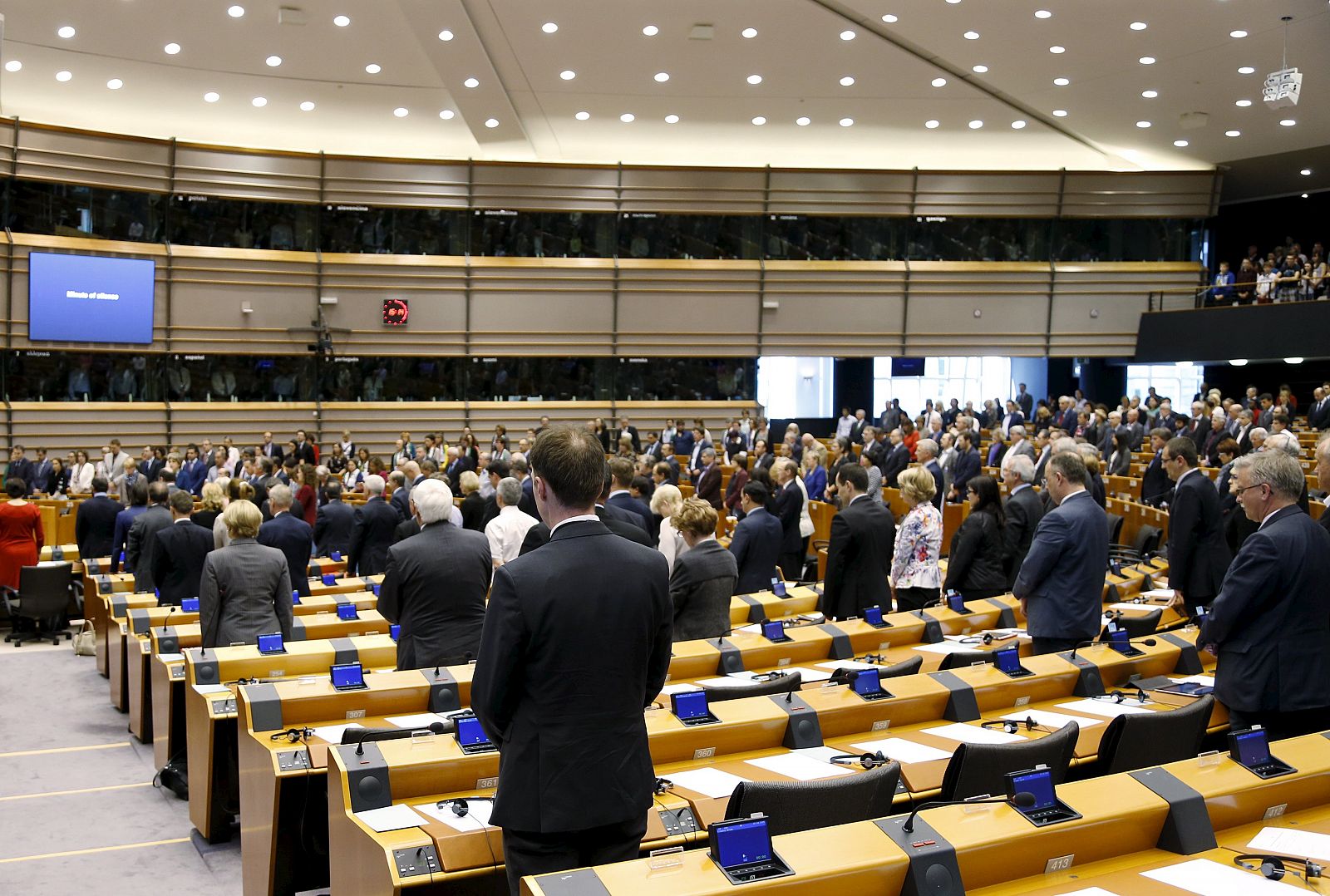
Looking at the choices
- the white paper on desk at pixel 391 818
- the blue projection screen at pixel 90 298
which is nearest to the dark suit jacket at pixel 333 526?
the white paper on desk at pixel 391 818

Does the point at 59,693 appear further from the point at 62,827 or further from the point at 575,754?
Result: the point at 575,754

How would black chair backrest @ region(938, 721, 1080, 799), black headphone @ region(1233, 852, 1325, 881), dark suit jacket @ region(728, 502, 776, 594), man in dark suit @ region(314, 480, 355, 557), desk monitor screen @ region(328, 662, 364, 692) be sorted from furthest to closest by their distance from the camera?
man in dark suit @ region(314, 480, 355, 557), dark suit jacket @ region(728, 502, 776, 594), desk monitor screen @ region(328, 662, 364, 692), black chair backrest @ region(938, 721, 1080, 799), black headphone @ region(1233, 852, 1325, 881)

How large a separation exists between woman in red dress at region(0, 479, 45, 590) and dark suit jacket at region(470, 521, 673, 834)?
8.99m

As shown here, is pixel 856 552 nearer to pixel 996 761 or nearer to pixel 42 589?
pixel 996 761

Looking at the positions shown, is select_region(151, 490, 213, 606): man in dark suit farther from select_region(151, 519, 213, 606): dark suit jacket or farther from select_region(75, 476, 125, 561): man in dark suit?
select_region(75, 476, 125, 561): man in dark suit

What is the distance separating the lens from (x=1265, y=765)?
10.8 ft

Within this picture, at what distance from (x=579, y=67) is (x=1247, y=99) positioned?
9619 mm

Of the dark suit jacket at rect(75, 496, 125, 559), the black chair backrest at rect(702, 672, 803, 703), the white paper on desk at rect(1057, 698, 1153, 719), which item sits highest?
the black chair backrest at rect(702, 672, 803, 703)

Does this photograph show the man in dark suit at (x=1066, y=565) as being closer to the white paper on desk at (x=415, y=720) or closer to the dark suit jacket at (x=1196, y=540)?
the dark suit jacket at (x=1196, y=540)

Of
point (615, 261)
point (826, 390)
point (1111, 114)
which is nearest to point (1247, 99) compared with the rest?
point (1111, 114)

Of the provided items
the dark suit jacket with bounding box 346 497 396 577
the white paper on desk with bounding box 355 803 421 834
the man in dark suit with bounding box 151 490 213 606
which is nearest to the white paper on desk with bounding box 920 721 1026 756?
the white paper on desk with bounding box 355 803 421 834

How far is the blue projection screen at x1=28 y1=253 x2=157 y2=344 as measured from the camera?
17875 mm

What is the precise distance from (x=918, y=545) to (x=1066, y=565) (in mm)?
1749

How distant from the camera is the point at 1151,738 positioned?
3682 millimetres
